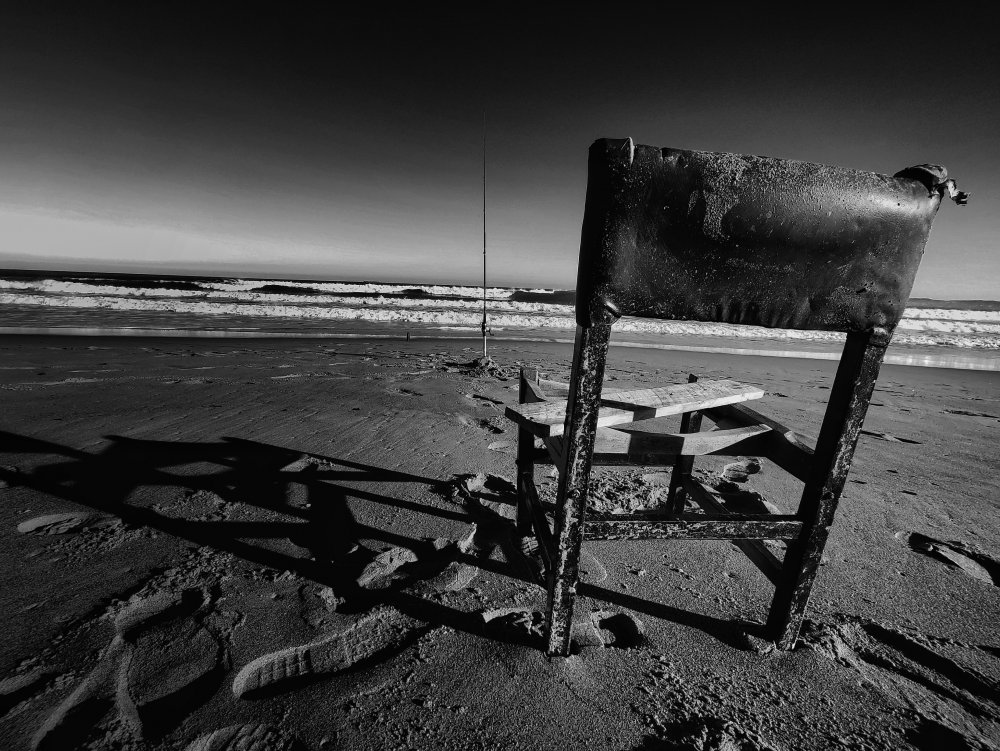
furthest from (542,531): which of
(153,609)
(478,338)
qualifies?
(478,338)

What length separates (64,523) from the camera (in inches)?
109

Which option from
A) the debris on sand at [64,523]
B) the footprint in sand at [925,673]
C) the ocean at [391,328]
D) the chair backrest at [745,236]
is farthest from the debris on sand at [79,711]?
the ocean at [391,328]

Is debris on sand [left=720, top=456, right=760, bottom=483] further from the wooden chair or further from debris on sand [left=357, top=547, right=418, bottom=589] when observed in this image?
debris on sand [left=357, top=547, right=418, bottom=589]

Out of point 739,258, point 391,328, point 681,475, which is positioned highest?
point 739,258

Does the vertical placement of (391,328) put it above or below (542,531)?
below

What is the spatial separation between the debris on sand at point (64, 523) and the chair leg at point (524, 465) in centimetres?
276

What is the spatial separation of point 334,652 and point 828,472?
7.72 ft

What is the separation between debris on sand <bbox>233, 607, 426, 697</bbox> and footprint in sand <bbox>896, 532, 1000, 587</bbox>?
3503mm

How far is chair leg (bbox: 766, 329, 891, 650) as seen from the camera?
1.61 meters

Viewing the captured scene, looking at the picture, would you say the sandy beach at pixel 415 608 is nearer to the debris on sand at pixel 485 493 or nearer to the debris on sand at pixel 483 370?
the debris on sand at pixel 485 493

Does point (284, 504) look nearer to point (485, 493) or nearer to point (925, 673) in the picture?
point (485, 493)

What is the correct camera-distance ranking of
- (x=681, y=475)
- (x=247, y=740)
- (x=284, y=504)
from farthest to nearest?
(x=284, y=504) < (x=681, y=475) < (x=247, y=740)

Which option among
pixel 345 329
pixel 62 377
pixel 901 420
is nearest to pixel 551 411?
pixel 901 420

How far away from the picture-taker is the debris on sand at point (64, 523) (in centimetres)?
268
